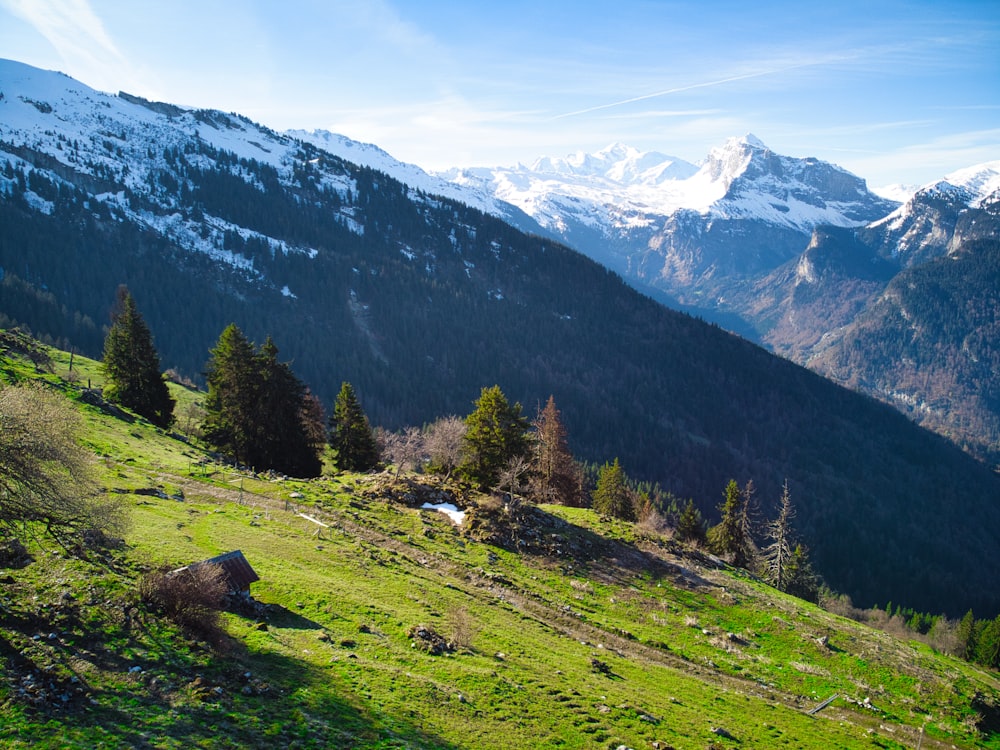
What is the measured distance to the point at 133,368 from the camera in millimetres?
65125

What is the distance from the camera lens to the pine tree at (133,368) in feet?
212

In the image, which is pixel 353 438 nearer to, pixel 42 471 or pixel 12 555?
pixel 12 555

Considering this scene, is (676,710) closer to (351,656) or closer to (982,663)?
(351,656)

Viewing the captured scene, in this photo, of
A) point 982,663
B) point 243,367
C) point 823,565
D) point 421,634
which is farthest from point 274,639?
point 823,565

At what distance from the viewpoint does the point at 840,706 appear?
3462 cm

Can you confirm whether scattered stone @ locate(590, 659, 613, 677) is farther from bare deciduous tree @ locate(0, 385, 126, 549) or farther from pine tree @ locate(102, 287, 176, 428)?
pine tree @ locate(102, 287, 176, 428)

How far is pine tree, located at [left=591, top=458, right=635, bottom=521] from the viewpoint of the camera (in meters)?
85.2

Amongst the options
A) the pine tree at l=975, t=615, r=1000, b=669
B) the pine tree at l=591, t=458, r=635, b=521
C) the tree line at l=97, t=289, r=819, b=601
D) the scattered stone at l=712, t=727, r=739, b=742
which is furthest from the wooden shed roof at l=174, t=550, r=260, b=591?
the pine tree at l=975, t=615, r=1000, b=669

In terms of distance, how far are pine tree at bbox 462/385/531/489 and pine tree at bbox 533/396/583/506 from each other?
13953 millimetres

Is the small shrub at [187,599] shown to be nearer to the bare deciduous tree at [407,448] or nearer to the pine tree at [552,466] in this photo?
the bare deciduous tree at [407,448]

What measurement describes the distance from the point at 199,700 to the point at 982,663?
345 feet

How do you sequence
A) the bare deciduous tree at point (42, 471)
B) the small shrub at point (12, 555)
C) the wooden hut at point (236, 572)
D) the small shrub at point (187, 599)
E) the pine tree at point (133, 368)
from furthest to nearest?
the pine tree at point (133, 368)
the wooden hut at point (236, 572)
the small shrub at point (187, 599)
the small shrub at point (12, 555)
the bare deciduous tree at point (42, 471)

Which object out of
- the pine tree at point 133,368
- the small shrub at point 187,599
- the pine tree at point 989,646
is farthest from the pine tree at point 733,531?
the pine tree at point 133,368

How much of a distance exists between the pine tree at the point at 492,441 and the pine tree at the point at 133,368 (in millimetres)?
40920
